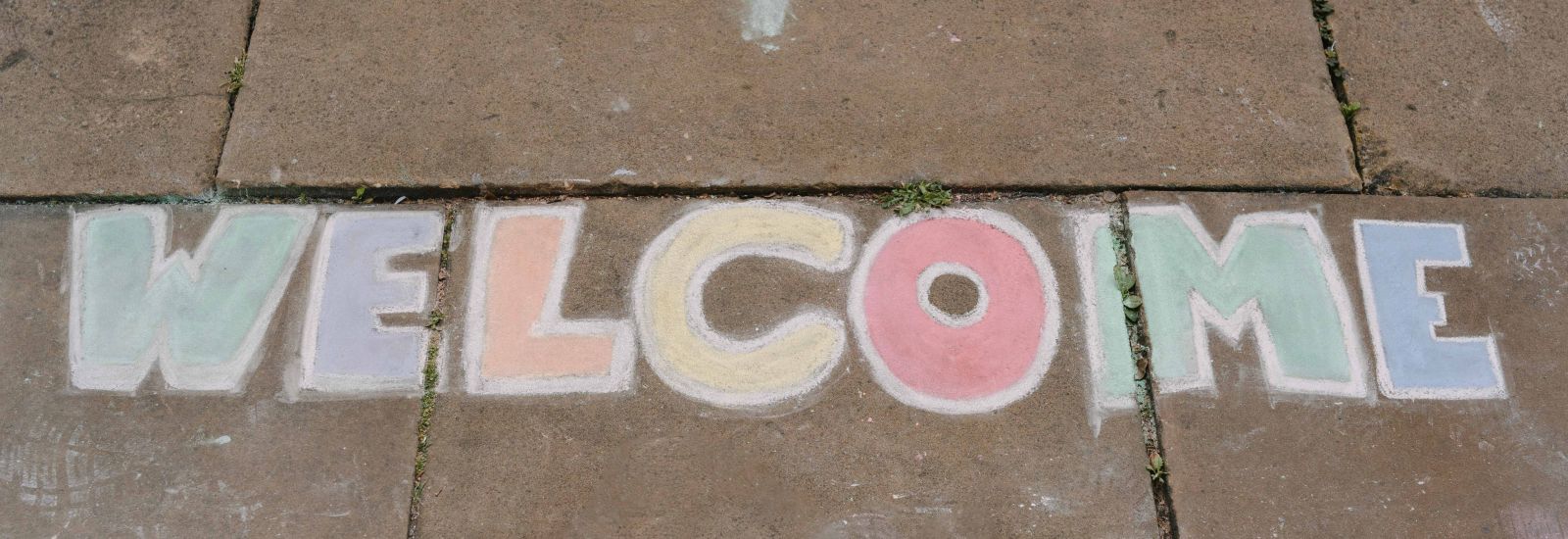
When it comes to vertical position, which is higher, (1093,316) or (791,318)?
(791,318)

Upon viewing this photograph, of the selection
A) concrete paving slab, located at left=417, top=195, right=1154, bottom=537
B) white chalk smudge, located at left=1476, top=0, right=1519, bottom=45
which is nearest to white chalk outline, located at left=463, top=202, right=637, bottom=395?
concrete paving slab, located at left=417, top=195, right=1154, bottom=537

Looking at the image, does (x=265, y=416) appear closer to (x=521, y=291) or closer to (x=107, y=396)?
(x=107, y=396)

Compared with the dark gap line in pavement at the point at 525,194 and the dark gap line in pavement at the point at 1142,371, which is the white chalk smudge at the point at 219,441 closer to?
the dark gap line in pavement at the point at 525,194

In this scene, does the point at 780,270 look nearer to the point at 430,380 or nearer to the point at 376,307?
the point at 430,380

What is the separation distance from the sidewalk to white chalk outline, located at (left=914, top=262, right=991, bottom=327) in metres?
0.01

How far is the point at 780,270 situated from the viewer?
2869 mm

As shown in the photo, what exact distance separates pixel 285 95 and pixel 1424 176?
394cm

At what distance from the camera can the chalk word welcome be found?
2.74m

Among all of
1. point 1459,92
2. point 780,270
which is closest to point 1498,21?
point 1459,92

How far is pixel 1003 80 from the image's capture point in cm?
312

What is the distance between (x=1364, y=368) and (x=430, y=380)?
9.55 feet

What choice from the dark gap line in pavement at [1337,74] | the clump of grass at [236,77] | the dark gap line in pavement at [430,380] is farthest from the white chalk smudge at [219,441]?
the dark gap line in pavement at [1337,74]

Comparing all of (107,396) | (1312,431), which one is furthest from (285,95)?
(1312,431)

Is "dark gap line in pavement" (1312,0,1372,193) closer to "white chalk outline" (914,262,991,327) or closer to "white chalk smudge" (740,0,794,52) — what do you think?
"white chalk outline" (914,262,991,327)
